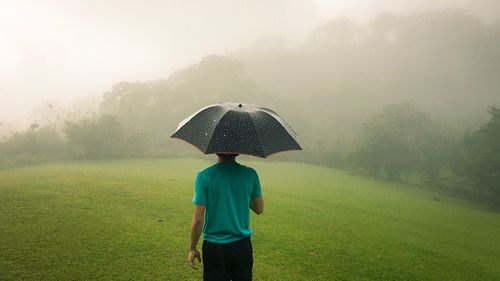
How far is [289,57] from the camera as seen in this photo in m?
98.3

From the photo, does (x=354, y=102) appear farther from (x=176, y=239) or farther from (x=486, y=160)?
(x=176, y=239)

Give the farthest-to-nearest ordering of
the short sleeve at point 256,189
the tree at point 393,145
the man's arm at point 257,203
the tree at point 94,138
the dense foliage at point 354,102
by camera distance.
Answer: the tree at point 393,145 → the dense foliage at point 354,102 → the tree at point 94,138 → the man's arm at point 257,203 → the short sleeve at point 256,189

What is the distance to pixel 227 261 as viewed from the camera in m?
3.23

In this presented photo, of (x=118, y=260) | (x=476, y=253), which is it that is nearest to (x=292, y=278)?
(x=118, y=260)

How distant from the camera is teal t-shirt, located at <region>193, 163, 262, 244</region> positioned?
10.2ft

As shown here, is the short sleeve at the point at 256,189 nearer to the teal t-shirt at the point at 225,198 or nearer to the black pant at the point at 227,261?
the teal t-shirt at the point at 225,198

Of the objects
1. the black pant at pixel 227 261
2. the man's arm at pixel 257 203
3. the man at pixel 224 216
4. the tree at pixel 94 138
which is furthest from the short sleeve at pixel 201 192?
the tree at pixel 94 138

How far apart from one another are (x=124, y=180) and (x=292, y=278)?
11.6 m

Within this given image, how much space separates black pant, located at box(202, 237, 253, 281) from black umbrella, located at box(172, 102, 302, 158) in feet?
3.03

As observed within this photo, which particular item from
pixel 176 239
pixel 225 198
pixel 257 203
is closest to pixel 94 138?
pixel 176 239

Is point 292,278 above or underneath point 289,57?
underneath

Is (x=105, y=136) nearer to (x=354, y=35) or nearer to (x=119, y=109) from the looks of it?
(x=119, y=109)

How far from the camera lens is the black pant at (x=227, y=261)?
3.19 metres

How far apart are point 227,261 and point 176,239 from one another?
5641 millimetres
